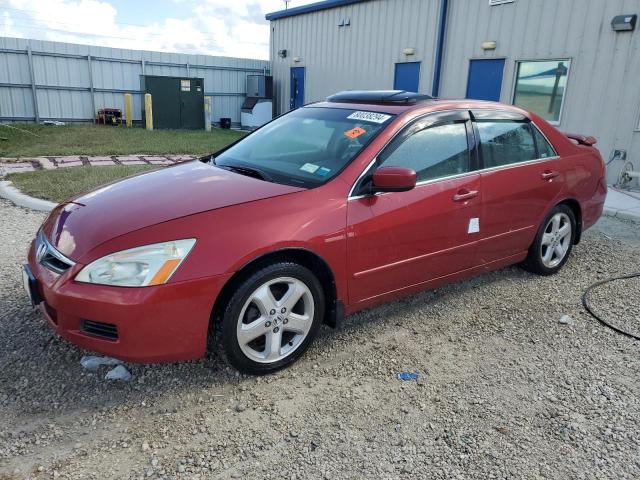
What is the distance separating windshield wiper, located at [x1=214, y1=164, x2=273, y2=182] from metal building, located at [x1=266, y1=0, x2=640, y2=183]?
7839 millimetres

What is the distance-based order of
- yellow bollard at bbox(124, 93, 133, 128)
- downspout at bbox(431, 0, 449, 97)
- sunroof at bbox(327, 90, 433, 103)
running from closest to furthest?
sunroof at bbox(327, 90, 433, 103), downspout at bbox(431, 0, 449, 97), yellow bollard at bbox(124, 93, 133, 128)

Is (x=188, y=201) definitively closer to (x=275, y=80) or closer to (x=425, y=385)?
(x=425, y=385)

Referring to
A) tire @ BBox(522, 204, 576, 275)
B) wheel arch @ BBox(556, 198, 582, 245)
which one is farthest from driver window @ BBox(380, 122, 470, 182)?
wheel arch @ BBox(556, 198, 582, 245)

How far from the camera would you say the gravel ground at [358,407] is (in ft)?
7.43

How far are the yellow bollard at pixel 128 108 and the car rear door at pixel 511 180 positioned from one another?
50.7ft

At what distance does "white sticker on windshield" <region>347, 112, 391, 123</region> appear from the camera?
134 inches

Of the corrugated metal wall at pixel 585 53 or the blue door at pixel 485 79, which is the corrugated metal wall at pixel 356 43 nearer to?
the blue door at pixel 485 79

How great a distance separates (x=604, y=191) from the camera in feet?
16.3

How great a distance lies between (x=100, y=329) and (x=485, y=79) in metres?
10.3

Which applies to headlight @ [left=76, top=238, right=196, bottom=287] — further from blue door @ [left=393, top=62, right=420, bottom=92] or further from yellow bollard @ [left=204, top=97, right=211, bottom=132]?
yellow bollard @ [left=204, top=97, right=211, bottom=132]

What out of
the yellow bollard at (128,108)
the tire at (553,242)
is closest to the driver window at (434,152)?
the tire at (553,242)

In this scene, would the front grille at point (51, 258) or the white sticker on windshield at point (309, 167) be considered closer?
the front grille at point (51, 258)

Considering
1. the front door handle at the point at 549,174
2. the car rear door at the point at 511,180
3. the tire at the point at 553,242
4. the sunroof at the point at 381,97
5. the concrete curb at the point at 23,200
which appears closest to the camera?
the sunroof at the point at 381,97

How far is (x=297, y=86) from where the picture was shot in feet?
57.5
